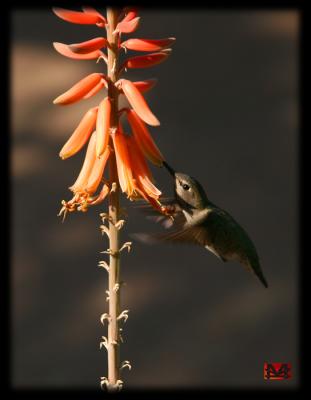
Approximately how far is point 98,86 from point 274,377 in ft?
3.58

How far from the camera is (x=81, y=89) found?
163 cm

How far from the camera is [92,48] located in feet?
5.30

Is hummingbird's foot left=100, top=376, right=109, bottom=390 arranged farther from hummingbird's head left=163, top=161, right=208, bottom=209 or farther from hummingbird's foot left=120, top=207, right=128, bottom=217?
hummingbird's head left=163, top=161, right=208, bottom=209

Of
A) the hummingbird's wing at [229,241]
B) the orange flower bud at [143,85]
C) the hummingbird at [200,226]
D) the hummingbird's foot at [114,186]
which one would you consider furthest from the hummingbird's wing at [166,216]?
the orange flower bud at [143,85]

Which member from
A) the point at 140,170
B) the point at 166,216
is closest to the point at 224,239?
the point at 166,216

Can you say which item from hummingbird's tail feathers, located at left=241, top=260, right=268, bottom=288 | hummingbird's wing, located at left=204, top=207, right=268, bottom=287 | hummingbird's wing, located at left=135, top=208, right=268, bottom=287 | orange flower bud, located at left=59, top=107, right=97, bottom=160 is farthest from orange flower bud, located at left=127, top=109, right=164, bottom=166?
hummingbird's tail feathers, located at left=241, top=260, right=268, bottom=288

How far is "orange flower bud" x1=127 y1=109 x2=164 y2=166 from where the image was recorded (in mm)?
1705

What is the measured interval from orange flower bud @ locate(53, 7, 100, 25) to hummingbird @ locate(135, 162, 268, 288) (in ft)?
1.66

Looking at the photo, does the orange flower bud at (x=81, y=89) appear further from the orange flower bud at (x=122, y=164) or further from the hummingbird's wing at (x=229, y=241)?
the hummingbird's wing at (x=229, y=241)

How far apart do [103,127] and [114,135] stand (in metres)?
0.05

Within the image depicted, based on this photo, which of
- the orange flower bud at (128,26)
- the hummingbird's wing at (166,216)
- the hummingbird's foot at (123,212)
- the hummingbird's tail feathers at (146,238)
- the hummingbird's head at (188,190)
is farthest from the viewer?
the hummingbird's head at (188,190)

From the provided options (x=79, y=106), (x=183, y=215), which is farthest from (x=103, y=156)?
(x=79, y=106)

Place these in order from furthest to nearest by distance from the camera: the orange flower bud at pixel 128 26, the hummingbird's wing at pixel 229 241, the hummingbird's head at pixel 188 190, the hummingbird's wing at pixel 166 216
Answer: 1. the hummingbird's wing at pixel 229 241
2. the hummingbird's head at pixel 188 190
3. the hummingbird's wing at pixel 166 216
4. the orange flower bud at pixel 128 26

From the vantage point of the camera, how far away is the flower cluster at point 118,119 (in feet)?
5.29
